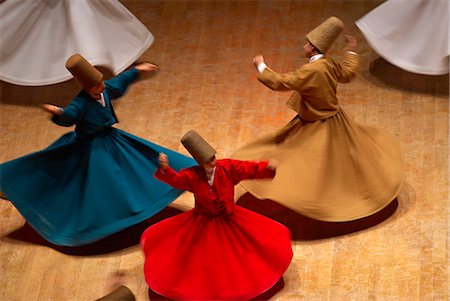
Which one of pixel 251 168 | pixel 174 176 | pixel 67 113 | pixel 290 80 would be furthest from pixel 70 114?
pixel 290 80

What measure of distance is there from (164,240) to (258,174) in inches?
20.0

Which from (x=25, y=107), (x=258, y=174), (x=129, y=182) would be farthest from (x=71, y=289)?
(x=25, y=107)

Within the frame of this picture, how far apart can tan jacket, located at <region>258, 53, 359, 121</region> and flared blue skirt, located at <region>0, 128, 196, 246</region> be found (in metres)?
0.60

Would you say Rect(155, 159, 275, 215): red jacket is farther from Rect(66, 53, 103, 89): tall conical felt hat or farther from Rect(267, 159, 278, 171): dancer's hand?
Rect(66, 53, 103, 89): tall conical felt hat

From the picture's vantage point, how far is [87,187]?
4.81m

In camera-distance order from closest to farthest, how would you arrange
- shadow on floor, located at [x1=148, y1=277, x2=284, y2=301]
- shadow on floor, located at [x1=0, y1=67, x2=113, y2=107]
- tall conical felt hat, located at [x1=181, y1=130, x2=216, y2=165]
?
tall conical felt hat, located at [x1=181, y1=130, x2=216, y2=165]
shadow on floor, located at [x1=148, y1=277, x2=284, y2=301]
shadow on floor, located at [x1=0, y1=67, x2=113, y2=107]

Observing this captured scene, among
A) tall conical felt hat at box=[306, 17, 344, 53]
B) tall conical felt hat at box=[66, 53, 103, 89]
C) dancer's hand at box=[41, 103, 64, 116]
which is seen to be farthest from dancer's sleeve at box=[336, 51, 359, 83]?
dancer's hand at box=[41, 103, 64, 116]

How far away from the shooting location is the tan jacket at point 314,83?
15.3 ft

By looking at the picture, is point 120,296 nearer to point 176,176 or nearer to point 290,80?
point 176,176

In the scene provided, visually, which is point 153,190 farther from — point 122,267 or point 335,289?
point 335,289

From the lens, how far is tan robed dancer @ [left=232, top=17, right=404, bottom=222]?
470 cm

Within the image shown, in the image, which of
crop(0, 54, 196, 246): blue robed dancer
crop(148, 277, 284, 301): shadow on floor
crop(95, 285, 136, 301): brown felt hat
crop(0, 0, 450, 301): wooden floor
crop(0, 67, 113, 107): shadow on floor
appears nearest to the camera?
crop(95, 285, 136, 301): brown felt hat

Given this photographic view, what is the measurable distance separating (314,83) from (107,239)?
1192 millimetres

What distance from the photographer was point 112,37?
5746 millimetres
